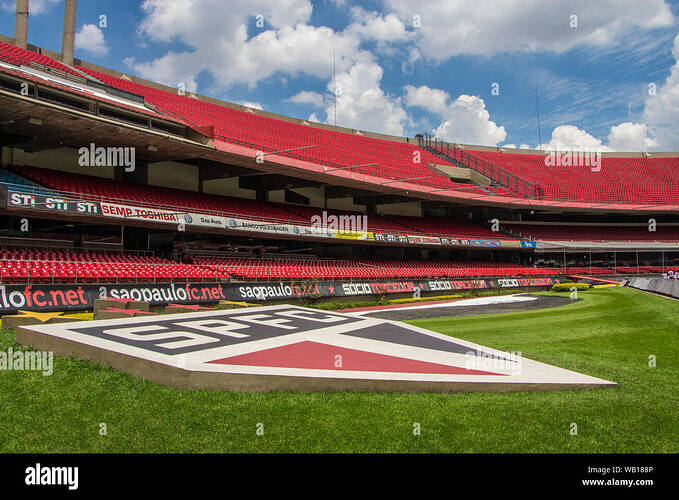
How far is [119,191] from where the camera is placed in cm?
2255

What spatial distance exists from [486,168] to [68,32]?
136ft

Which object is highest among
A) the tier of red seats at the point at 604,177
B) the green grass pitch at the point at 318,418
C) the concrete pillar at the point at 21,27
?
the concrete pillar at the point at 21,27

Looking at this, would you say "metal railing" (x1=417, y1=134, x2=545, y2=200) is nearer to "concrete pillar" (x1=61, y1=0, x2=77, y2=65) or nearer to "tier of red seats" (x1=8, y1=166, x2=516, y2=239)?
"tier of red seats" (x1=8, y1=166, x2=516, y2=239)

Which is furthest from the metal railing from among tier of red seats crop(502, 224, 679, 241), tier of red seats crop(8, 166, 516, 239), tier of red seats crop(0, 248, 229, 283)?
tier of red seats crop(0, 248, 229, 283)

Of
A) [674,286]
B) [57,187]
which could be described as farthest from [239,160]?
[674,286]

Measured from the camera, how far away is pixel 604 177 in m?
54.1

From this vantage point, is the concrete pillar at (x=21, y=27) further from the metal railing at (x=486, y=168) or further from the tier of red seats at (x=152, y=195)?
the metal railing at (x=486, y=168)

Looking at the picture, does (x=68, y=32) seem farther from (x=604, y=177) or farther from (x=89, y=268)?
(x=604, y=177)

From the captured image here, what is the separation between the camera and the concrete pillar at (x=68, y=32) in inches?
1127

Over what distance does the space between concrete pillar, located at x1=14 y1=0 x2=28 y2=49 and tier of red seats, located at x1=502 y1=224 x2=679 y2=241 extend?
141 ft

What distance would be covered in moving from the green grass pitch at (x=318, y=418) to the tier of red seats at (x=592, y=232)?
45151mm

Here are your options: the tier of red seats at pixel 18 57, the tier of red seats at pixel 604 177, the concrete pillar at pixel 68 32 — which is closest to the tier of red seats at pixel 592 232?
the tier of red seats at pixel 604 177

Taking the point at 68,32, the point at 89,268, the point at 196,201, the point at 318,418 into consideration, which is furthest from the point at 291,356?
the point at 68,32
